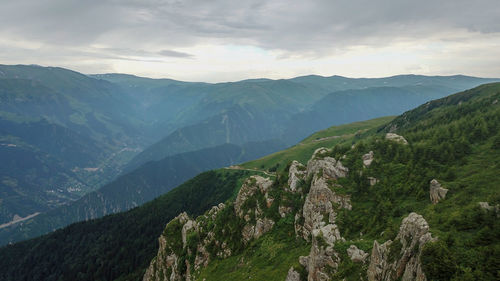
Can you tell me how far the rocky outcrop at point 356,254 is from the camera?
3054 centimetres

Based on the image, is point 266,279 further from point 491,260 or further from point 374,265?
point 491,260

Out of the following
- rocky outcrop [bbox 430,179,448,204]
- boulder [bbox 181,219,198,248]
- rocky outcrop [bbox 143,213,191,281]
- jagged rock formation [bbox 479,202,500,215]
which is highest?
jagged rock formation [bbox 479,202,500,215]

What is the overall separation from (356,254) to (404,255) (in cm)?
753

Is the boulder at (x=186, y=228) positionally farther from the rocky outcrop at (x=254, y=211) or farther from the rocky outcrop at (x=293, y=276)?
the rocky outcrop at (x=293, y=276)

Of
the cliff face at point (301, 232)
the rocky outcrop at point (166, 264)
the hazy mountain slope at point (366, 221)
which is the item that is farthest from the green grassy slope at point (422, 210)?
the rocky outcrop at point (166, 264)

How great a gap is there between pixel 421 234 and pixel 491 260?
16.2ft

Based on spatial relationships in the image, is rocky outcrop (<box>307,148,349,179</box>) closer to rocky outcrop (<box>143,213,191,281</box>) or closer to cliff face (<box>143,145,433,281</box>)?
cliff face (<box>143,145,433,281</box>)

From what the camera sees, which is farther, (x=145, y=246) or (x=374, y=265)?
(x=145, y=246)

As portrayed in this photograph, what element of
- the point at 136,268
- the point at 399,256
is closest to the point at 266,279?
the point at 399,256

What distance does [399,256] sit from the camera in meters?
25.1

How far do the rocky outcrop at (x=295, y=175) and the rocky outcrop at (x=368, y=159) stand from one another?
14628 mm

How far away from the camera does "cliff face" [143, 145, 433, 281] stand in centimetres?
2581

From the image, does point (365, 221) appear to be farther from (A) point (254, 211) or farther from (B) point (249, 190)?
(B) point (249, 190)

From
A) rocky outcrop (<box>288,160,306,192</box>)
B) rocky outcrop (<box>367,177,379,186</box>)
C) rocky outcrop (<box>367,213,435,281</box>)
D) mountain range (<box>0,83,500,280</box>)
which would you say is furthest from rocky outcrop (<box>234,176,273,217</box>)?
rocky outcrop (<box>367,213,435,281</box>)
